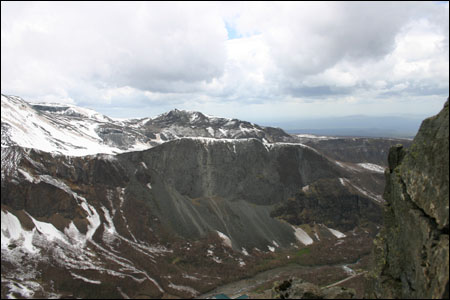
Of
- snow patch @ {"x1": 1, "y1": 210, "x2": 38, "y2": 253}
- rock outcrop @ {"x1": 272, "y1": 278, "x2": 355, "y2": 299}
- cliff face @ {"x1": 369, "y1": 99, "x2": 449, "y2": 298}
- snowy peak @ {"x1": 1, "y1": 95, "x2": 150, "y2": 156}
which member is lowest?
snow patch @ {"x1": 1, "y1": 210, "x2": 38, "y2": 253}

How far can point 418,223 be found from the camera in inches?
803

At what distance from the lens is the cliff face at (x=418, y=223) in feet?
59.0

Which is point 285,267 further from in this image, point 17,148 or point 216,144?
point 17,148

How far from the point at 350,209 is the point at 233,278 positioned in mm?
68572

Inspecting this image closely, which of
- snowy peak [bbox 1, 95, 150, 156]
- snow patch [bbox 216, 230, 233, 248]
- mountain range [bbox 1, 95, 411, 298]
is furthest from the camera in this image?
snowy peak [bbox 1, 95, 150, 156]

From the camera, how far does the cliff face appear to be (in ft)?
59.0

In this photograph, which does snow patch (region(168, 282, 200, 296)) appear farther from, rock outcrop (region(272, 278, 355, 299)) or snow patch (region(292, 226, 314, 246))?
snow patch (region(292, 226, 314, 246))

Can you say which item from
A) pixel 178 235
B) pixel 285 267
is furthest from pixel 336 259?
pixel 178 235

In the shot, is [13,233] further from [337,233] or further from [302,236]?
[337,233]

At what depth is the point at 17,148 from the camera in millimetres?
92312

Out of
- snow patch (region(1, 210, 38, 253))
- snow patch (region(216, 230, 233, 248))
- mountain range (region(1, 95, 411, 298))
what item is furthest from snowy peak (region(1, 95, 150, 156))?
snow patch (region(216, 230, 233, 248))

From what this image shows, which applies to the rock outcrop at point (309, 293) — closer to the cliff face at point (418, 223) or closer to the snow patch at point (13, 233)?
the cliff face at point (418, 223)

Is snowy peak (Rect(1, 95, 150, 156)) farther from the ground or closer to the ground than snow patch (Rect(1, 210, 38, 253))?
farther from the ground

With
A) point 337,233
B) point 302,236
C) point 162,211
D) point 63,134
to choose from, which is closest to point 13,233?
point 162,211
